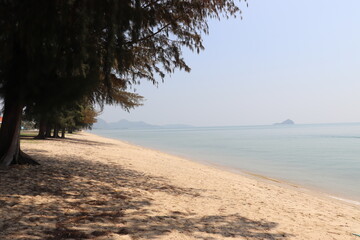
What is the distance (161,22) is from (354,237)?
7.74 m

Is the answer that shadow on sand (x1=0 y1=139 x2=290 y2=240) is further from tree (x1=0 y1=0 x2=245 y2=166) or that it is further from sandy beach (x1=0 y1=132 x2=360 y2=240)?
tree (x1=0 y1=0 x2=245 y2=166)

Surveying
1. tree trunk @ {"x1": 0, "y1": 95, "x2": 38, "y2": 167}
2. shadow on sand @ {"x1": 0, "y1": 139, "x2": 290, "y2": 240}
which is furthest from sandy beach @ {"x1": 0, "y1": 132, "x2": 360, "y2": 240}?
tree trunk @ {"x1": 0, "y1": 95, "x2": 38, "y2": 167}

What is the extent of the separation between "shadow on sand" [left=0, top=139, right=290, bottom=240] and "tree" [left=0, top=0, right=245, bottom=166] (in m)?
2.33

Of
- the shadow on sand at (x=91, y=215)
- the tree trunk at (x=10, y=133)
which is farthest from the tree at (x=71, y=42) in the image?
the shadow on sand at (x=91, y=215)

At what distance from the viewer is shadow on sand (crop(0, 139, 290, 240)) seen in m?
4.49

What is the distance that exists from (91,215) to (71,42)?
4312 millimetres

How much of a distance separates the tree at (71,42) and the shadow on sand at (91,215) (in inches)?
91.6

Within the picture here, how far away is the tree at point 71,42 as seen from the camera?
638cm

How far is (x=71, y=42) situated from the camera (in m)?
7.18

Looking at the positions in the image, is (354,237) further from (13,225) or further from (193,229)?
(13,225)

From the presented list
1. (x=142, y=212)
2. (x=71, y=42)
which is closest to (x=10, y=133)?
(x=71, y=42)

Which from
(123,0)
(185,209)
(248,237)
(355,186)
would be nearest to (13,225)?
(185,209)

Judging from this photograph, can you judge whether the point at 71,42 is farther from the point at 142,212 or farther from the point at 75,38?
the point at 142,212

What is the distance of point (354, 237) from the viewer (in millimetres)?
5379
